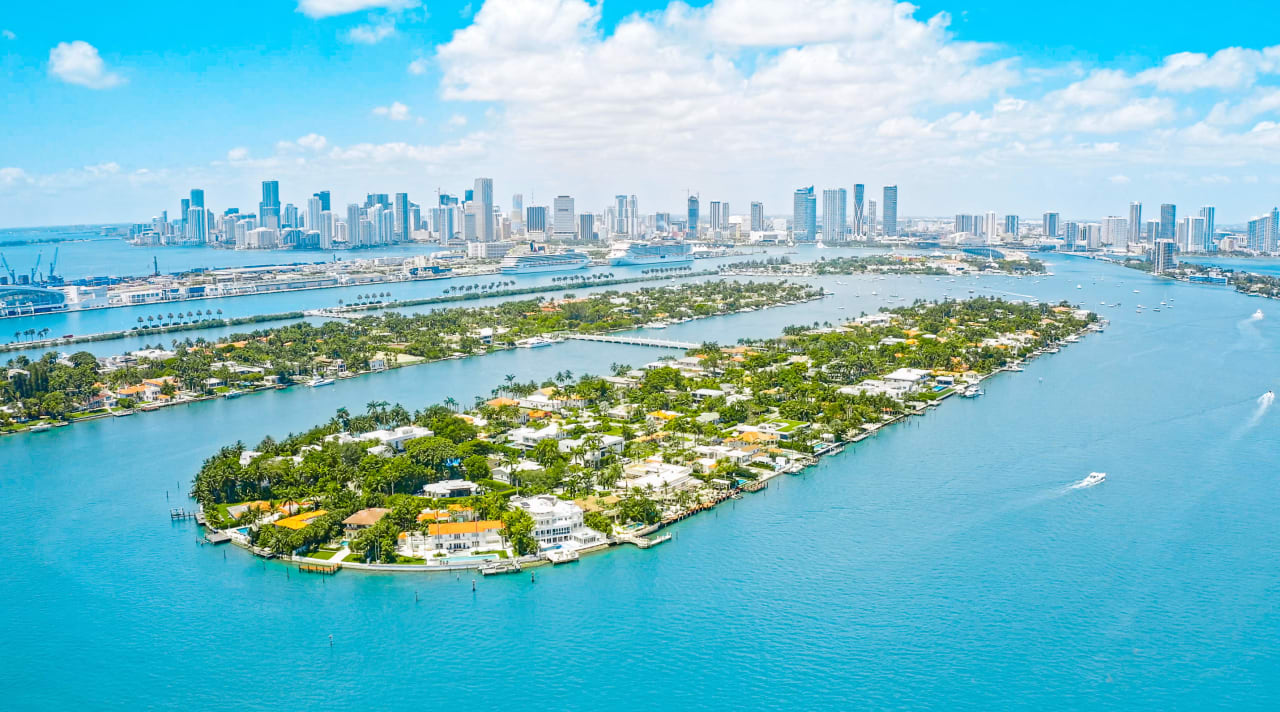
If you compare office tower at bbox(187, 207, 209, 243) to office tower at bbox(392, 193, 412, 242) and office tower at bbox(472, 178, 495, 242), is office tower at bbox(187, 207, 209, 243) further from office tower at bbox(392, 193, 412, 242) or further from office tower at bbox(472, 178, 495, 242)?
office tower at bbox(472, 178, 495, 242)

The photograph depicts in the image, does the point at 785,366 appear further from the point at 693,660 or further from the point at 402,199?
the point at 402,199

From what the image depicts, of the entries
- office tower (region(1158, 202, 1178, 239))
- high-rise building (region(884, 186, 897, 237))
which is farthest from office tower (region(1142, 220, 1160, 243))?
high-rise building (region(884, 186, 897, 237))


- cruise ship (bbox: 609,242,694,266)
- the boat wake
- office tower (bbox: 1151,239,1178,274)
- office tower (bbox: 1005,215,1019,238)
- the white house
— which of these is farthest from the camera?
office tower (bbox: 1005,215,1019,238)

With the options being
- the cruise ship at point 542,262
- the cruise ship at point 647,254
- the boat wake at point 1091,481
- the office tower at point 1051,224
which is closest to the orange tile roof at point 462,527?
the boat wake at point 1091,481

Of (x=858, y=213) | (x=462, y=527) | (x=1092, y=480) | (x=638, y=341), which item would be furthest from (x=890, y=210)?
(x=462, y=527)

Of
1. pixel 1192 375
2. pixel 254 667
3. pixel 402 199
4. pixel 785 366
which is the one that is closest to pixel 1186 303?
pixel 1192 375

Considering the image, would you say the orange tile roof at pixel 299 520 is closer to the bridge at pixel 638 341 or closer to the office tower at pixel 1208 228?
the bridge at pixel 638 341
